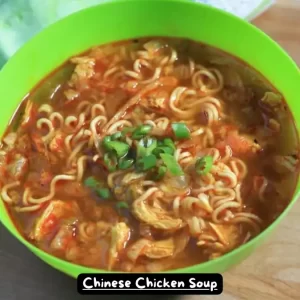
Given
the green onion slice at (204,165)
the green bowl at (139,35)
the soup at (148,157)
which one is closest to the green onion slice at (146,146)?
the soup at (148,157)

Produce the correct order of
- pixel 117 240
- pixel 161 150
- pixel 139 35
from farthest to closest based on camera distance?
pixel 139 35 < pixel 161 150 < pixel 117 240

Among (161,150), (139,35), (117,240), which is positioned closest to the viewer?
(117,240)

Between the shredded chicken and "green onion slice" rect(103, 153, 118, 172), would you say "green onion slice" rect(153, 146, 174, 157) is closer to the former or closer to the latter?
"green onion slice" rect(103, 153, 118, 172)

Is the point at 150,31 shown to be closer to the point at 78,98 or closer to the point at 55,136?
the point at 78,98

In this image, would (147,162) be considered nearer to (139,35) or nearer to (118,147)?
(118,147)

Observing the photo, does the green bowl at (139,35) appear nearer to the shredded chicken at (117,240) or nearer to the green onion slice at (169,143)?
the green onion slice at (169,143)

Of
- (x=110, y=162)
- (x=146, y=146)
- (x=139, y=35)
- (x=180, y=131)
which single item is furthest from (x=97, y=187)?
(x=139, y=35)
